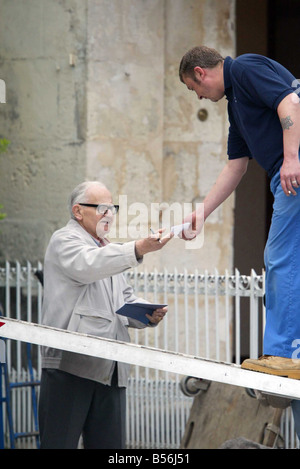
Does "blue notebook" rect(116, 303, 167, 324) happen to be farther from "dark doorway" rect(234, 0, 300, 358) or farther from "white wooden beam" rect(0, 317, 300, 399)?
"dark doorway" rect(234, 0, 300, 358)

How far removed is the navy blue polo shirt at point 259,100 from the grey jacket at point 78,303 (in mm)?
1059

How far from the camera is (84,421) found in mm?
5031

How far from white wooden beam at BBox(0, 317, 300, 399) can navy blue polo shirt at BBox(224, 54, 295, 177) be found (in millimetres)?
836

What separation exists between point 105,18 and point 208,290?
2319mm

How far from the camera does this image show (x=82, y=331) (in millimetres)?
4875

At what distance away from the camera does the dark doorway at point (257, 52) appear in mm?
9867

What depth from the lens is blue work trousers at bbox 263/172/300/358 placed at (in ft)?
13.0

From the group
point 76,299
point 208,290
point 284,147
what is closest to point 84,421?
point 76,299

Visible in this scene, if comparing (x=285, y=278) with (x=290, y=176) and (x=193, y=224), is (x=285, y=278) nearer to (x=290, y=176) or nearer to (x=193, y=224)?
(x=290, y=176)

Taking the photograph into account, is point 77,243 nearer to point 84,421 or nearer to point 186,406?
point 84,421

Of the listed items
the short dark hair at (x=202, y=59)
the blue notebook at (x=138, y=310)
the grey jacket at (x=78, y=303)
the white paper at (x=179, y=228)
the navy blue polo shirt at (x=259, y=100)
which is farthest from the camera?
the grey jacket at (x=78, y=303)

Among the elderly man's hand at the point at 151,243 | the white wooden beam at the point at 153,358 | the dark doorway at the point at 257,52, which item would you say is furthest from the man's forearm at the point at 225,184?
the dark doorway at the point at 257,52

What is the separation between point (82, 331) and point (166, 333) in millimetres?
2844

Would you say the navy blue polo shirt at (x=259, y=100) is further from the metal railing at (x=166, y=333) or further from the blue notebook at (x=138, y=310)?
the metal railing at (x=166, y=333)
